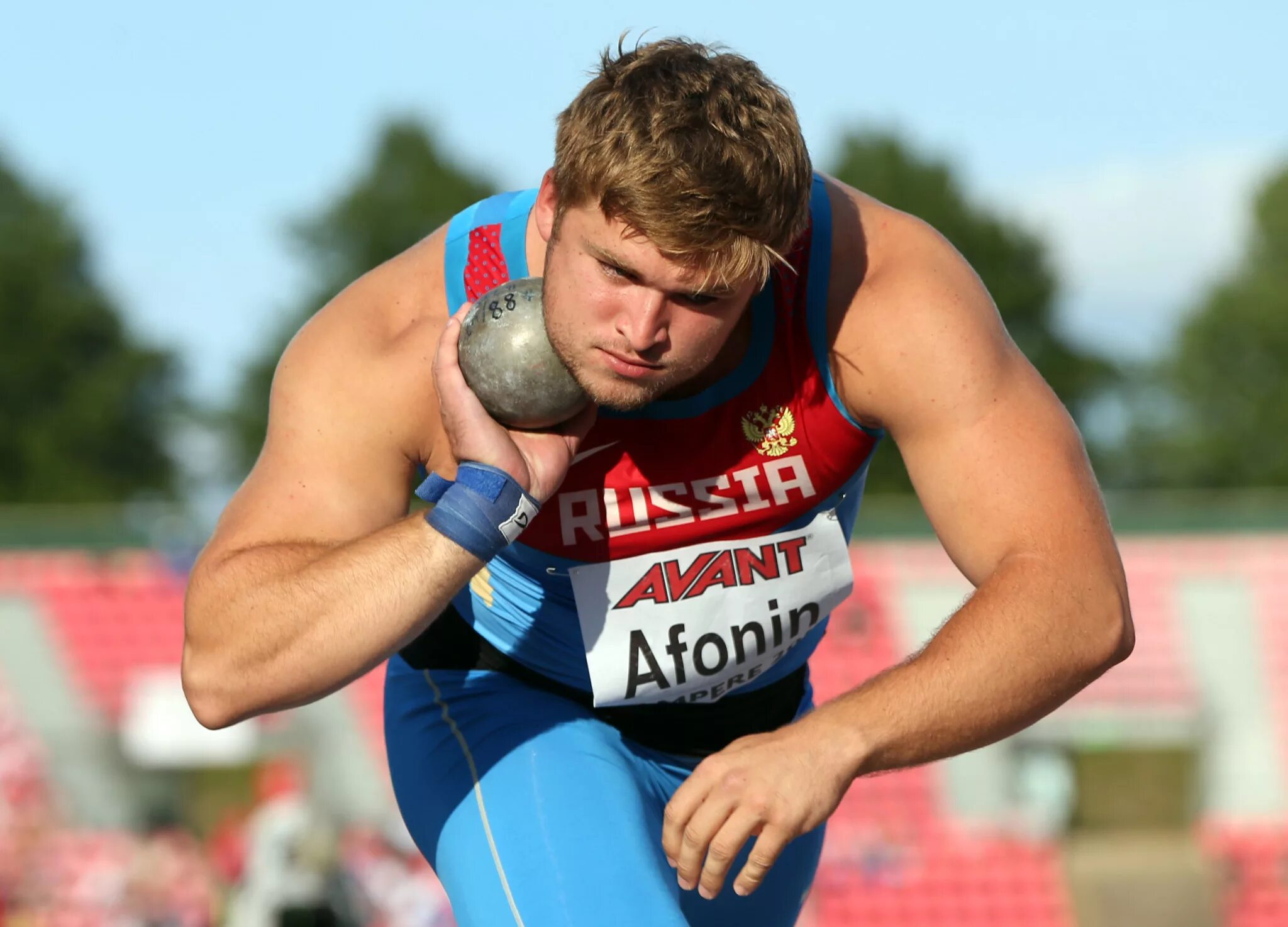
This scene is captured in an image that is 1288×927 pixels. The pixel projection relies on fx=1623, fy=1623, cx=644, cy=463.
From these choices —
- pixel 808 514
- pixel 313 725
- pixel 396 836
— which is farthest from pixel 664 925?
pixel 313 725

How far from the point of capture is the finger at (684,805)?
2.69 metres

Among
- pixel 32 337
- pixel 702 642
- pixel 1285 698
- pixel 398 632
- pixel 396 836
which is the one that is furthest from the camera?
pixel 32 337

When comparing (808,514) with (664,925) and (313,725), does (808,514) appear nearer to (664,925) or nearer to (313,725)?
(664,925)

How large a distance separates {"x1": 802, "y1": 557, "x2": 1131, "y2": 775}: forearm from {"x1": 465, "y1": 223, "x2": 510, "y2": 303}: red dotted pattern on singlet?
1.15 metres

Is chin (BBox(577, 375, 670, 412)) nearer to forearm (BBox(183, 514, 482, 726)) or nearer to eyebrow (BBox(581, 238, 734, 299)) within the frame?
eyebrow (BBox(581, 238, 734, 299))

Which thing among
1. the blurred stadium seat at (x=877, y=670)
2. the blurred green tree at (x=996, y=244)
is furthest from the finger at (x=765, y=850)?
the blurred green tree at (x=996, y=244)

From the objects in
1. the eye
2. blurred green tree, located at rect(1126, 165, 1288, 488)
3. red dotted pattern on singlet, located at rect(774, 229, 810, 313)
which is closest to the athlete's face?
the eye

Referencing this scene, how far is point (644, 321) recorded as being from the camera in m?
2.91

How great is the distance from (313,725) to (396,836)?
2.23m

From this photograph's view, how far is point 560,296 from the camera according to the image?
9.92ft

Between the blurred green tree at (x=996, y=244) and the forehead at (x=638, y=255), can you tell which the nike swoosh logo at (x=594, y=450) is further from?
the blurred green tree at (x=996, y=244)

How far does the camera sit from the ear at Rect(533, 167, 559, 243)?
3174mm

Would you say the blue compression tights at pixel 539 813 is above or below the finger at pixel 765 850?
below

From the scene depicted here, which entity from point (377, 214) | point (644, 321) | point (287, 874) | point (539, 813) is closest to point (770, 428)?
point (644, 321)
